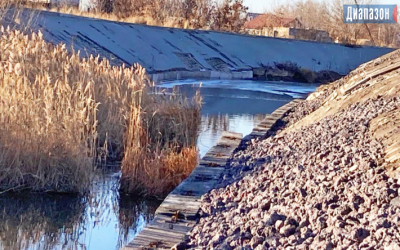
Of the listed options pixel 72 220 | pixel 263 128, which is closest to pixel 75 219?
pixel 72 220

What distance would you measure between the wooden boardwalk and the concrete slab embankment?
531 inches

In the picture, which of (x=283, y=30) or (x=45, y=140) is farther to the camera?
(x=283, y=30)

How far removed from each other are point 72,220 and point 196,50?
65.4ft

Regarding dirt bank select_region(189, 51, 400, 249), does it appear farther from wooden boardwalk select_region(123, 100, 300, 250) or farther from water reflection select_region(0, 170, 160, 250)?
water reflection select_region(0, 170, 160, 250)

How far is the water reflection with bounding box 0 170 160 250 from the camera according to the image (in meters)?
4.86

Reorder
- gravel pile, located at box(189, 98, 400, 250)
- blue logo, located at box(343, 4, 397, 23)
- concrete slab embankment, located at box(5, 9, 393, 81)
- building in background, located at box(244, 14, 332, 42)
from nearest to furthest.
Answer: gravel pile, located at box(189, 98, 400, 250) < concrete slab embankment, located at box(5, 9, 393, 81) < building in background, located at box(244, 14, 332, 42) < blue logo, located at box(343, 4, 397, 23)

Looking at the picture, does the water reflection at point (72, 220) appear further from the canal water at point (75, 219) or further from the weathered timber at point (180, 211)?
the weathered timber at point (180, 211)

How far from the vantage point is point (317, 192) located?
11.3 ft

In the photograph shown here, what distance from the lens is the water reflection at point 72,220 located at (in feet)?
15.9

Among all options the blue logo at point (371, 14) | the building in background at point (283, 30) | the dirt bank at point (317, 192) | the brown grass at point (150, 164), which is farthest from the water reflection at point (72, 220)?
the blue logo at point (371, 14)

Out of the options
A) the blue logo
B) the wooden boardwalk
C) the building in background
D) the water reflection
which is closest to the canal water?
the water reflection

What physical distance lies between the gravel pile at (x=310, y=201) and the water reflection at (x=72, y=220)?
1.14 meters

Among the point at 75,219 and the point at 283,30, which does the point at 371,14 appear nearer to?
the point at 283,30

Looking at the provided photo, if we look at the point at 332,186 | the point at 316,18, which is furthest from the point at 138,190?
the point at 316,18
